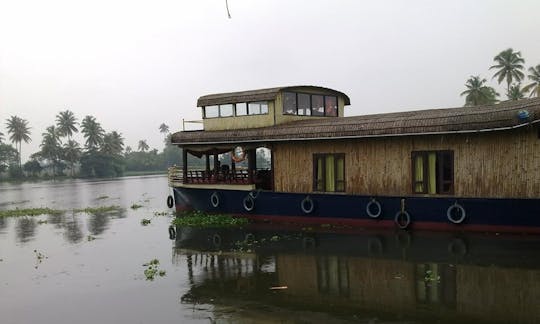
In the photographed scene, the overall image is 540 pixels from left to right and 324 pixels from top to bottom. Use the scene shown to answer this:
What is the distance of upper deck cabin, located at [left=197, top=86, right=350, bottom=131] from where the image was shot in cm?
2056

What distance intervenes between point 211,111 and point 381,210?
371 inches

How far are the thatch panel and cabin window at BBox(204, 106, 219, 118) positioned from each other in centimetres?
1338

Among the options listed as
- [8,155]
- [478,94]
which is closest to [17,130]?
[8,155]

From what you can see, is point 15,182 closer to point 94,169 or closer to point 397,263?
point 94,169

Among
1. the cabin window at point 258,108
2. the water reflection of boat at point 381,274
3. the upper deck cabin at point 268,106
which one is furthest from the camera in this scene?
the cabin window at point 258,108

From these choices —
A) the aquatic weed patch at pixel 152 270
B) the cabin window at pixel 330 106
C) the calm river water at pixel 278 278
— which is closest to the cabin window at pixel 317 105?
the cabin window at pixel 330 106

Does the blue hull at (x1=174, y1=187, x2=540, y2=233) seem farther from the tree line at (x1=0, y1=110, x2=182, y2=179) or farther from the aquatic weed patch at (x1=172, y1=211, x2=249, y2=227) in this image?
the tree line at (x1=0, y1=110, x2=182, y2=179)

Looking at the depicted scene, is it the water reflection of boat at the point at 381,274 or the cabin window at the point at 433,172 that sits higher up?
the cabin window at the point at 433,172

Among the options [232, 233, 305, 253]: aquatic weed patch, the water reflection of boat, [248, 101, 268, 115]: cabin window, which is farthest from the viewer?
[248, 101, 268, 115]: cabin window

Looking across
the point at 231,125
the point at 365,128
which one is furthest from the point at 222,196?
the point at 365,128

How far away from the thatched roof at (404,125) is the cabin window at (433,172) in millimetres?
953

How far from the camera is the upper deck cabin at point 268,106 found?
2056cm

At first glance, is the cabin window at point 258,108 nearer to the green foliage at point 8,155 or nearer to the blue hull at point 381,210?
the blue hull at point 381,210

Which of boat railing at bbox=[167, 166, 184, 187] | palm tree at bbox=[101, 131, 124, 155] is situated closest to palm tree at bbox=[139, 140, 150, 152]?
palm tree at bbox=[101, 131, 124, 155]
